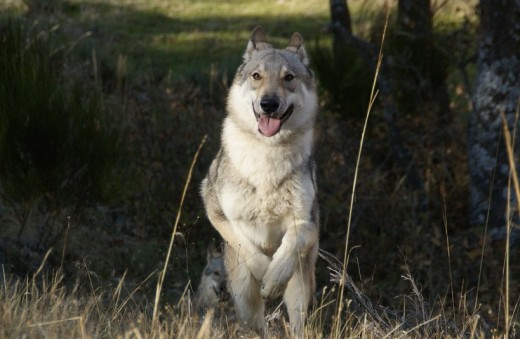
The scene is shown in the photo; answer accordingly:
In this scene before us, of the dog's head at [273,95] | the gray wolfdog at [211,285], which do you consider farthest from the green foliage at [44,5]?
the dog's head at [273,95]

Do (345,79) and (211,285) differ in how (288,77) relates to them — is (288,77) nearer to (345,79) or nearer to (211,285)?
(211,285)

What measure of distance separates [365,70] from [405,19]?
0.73m

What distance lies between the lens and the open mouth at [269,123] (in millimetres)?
5625

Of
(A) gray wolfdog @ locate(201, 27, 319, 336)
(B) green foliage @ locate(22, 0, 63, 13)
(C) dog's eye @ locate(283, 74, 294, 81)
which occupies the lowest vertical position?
(B) green foliage @ locate(22, 0, 63, 13)

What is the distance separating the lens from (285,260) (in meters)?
5.33

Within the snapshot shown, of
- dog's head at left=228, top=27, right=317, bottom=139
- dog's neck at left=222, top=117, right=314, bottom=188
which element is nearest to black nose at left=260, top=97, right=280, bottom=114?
dog's head at left=228, top=27, right=317, bottom=139

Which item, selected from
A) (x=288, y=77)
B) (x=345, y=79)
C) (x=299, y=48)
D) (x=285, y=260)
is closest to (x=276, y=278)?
(x=285, y=260)

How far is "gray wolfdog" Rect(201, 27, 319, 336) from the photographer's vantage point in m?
5.55

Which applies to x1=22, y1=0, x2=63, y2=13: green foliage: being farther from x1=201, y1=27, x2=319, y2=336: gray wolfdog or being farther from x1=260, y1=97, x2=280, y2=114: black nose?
x1=260, y1=97, x2=280, y2=114: black nose

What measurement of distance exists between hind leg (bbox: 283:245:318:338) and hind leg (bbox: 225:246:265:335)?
0.61 ft

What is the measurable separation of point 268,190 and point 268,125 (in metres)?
0.40

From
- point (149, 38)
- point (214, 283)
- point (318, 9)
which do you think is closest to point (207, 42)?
point (149, 38)

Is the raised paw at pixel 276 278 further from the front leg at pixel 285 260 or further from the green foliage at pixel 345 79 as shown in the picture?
the green foliage at pixel 345 79

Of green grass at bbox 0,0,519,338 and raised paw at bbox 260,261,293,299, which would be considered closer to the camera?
raised paw at bbox 260,261,293,299
